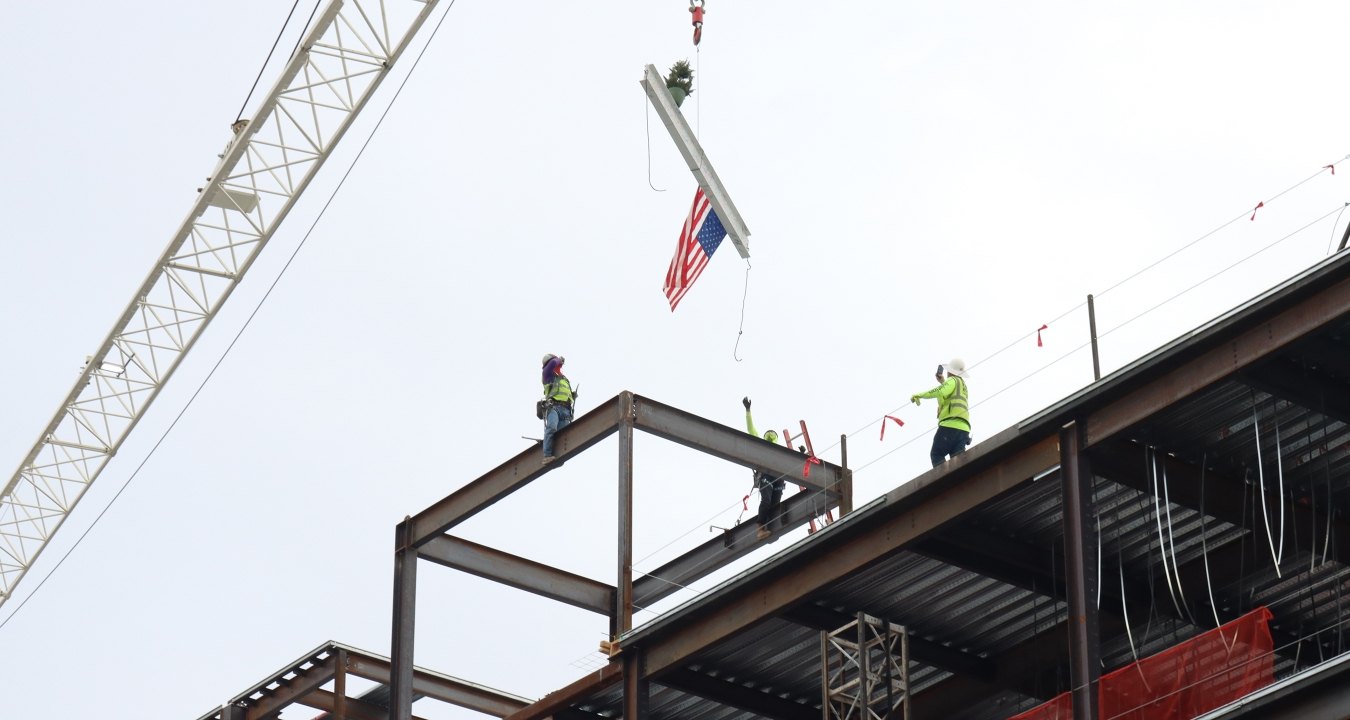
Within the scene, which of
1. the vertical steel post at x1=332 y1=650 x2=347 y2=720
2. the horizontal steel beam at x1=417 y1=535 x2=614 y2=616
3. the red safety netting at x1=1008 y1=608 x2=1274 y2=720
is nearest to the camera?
the red safety netting at x1=1008 y1=608 x2=1274 y2=720

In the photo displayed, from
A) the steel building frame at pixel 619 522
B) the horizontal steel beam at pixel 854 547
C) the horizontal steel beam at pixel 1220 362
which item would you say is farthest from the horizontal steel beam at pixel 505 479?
the horizontal steel beam at pixel 1220 362

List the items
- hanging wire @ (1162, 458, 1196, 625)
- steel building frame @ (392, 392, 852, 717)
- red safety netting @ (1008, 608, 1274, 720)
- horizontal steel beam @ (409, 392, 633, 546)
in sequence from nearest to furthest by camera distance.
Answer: red safety netting @ (1008, 608, 1274, 720), hanging wire @ (1162, 458, 1196, 625), steel building frame @ (392, 392, 852, 717), horizontal steel beam @ (409, 392, 633, 546)

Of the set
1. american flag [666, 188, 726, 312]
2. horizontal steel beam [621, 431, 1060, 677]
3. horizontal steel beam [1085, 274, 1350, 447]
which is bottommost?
horizontal steel beam [621, 431, 1060, 677]

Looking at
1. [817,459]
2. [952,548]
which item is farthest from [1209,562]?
[817,459]

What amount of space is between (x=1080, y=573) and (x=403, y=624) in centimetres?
1477

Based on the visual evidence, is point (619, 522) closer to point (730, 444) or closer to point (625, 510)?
point (625, 510)

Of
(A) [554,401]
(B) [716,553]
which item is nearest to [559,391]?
(A) [554,401]

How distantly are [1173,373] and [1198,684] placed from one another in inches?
148

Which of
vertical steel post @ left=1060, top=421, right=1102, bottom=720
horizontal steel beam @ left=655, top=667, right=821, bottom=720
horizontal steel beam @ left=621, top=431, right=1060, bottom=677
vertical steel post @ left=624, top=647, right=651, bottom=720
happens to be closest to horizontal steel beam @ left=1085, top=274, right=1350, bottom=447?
vertical steel post @ left=1060, top=421, right=1102, bottom=720

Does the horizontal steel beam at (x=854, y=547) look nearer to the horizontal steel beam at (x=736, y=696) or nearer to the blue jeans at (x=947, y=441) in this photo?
the horizontal steel beam at (x=736, y=696)

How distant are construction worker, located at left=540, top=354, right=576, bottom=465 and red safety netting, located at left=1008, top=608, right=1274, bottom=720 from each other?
13.4 meters

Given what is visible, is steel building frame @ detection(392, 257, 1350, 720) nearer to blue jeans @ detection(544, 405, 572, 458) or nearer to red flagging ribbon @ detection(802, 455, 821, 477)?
blue jeans @ detection(544, 405, 572, 458)

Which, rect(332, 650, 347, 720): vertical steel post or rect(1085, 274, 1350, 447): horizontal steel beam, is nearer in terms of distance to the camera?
rect(1085, 274, 1350, 447): horizontal steel beam

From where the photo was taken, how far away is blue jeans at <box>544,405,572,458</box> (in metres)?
37.2
